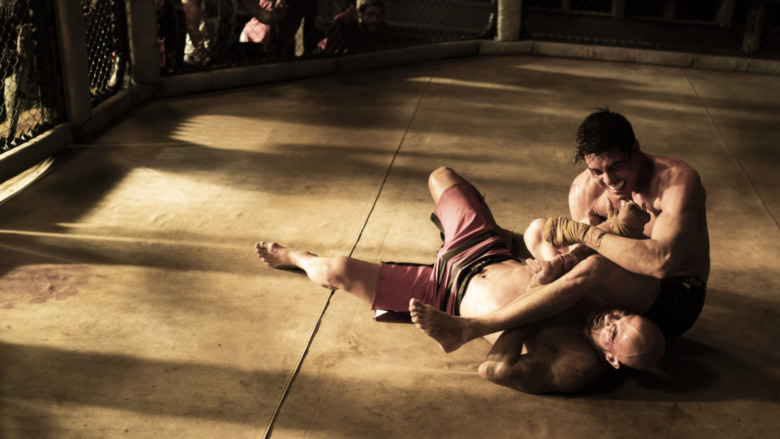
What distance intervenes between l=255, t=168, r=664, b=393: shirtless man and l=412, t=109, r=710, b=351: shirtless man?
9 centimetres

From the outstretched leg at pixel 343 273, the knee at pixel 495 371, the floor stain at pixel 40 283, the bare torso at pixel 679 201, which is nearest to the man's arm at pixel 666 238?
the bare torso at pixel 679 201

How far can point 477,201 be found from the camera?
329 centimetres

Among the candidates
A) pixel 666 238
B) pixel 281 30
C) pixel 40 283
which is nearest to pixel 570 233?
pixel 666 238

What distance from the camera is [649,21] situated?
10445 mm

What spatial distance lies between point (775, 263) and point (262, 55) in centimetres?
432

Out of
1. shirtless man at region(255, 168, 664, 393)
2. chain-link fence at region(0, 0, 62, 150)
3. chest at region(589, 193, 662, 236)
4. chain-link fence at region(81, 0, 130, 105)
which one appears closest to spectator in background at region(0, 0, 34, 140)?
chain-link fence at region(0, 0, 62, 150)

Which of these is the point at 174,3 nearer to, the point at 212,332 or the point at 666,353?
the point at 212,332

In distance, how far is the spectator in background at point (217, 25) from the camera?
19.0ft

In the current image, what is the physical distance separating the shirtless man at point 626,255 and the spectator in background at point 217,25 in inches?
153

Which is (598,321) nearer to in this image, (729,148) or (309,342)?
(309,342)

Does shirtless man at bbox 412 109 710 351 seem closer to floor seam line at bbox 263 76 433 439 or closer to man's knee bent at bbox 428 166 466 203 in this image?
floor seam line at bbox 263 76 433 439

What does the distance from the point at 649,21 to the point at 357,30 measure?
17.9ft

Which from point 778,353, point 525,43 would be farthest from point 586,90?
point 778,353

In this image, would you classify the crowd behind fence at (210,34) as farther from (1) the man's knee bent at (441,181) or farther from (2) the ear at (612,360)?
(2) the ear at (612,360)
